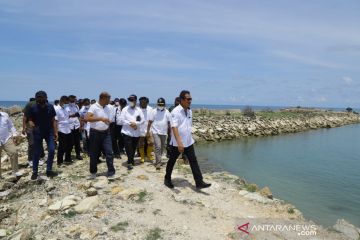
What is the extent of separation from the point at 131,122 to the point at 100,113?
4.85 feet

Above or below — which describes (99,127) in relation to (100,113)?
below

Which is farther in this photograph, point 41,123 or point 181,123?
point 41,123

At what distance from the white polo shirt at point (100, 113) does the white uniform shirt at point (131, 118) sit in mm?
1235

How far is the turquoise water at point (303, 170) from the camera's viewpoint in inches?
438

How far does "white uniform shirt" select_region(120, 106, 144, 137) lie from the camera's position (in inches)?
392

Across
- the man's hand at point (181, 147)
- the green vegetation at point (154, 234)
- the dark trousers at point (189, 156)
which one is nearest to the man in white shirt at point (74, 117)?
the dark trousers at point (189, 156)

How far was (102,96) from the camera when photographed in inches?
336

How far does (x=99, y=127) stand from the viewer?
28.2ft

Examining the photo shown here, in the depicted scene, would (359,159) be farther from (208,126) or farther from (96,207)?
(96,207)

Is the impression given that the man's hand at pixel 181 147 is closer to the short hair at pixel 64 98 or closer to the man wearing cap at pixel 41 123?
the man wearing cap at pixel 41 123

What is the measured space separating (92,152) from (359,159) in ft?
57.3

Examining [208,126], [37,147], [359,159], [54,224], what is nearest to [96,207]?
[54,224]

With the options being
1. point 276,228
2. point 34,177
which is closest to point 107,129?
point 34,177

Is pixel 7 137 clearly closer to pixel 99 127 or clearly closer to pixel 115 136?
pixel 99 127
